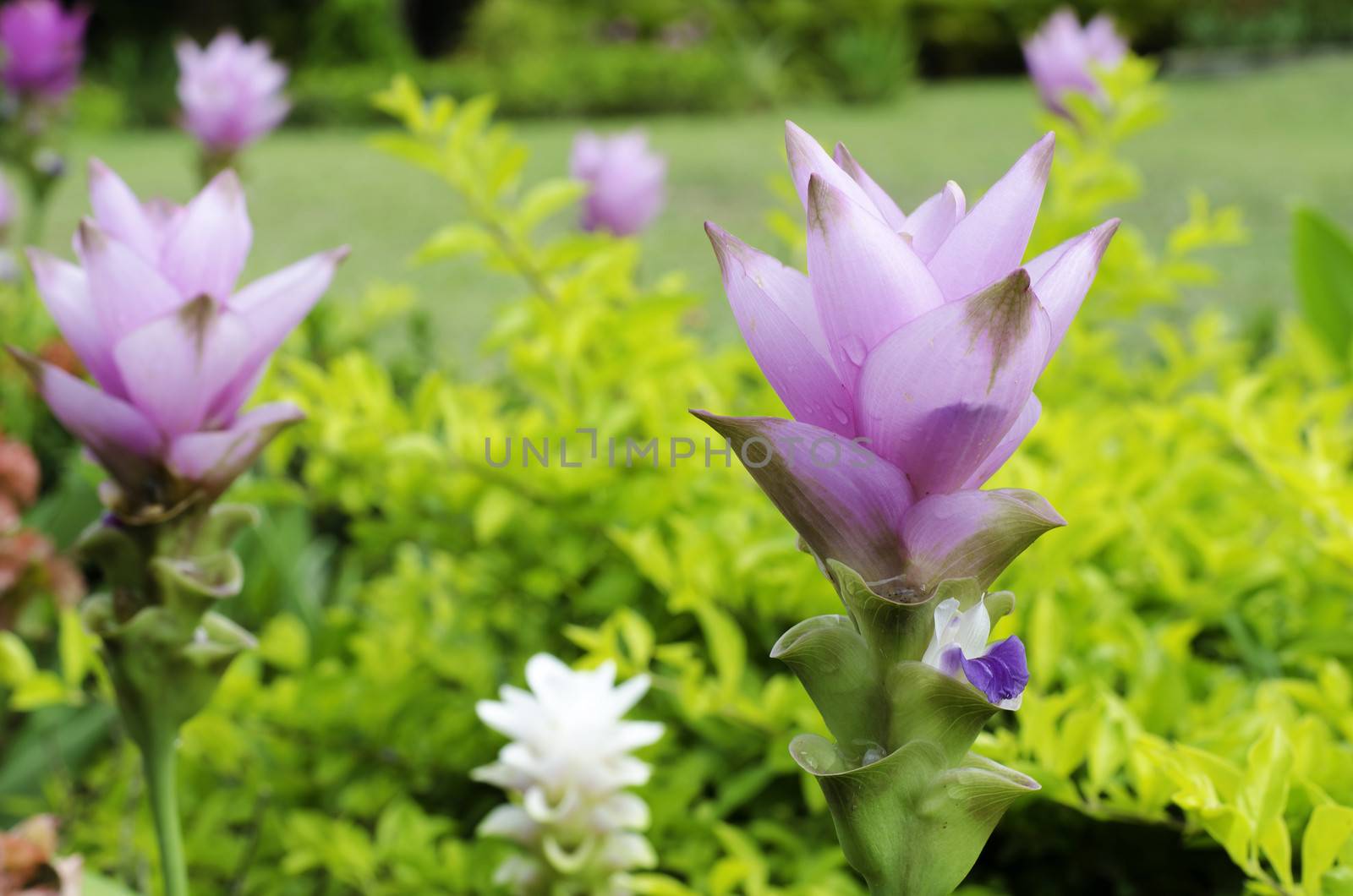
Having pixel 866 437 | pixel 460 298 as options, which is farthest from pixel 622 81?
pixel 866 437

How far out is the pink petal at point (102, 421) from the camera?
2.62 feet

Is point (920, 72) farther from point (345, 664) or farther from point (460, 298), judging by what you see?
point (345, 664)

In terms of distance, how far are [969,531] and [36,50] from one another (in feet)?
12.5

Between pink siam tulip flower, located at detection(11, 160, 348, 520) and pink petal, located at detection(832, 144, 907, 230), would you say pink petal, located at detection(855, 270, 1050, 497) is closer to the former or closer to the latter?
pink petal, located at detection(832, 144, 907, 230)

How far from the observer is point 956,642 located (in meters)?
0.60

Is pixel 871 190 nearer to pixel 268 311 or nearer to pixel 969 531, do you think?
pixel 969 531

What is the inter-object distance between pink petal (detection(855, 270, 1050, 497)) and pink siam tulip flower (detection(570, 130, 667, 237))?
→ 208cm

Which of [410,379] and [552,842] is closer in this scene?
[552,842]

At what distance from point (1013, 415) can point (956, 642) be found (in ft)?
0.40

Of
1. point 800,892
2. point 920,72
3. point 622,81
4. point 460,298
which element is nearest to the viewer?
point 800,892

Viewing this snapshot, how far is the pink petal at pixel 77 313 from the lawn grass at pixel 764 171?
3.41 meters

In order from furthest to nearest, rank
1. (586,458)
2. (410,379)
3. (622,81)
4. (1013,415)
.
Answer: (622,81), (410,379), (586,458), (1013,415)

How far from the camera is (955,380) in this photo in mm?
542

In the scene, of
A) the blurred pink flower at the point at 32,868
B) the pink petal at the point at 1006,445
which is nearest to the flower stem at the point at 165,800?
the blurred pink flower at the point at 32,868
